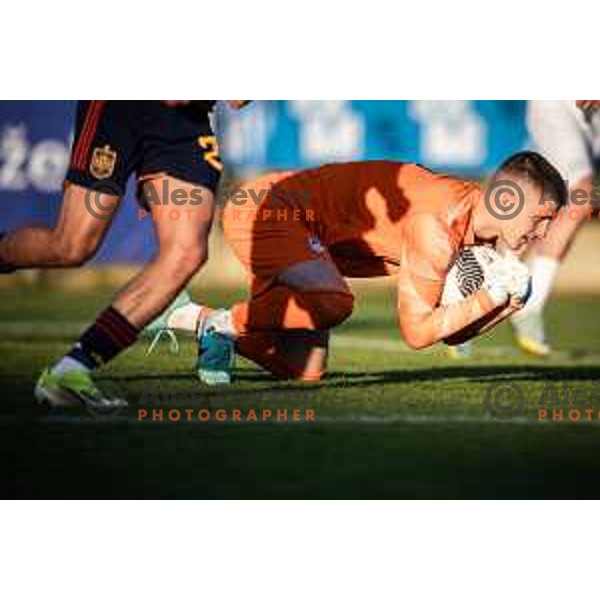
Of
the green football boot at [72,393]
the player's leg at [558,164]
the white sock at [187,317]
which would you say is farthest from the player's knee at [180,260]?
the player's leg at [558,164]

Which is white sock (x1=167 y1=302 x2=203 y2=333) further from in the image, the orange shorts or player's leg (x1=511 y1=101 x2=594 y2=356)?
player's leg (x1=511 y1=101 x2=594 y2=356)

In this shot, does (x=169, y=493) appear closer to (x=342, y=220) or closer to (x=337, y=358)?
(x=342, y=220)

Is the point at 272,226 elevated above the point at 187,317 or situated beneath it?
elevated above

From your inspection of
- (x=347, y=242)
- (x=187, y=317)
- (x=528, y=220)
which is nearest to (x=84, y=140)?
(x=187, y=317)

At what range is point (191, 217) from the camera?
5367 mm

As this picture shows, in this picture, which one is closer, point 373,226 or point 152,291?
point 152,291

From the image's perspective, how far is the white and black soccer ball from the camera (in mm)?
5844

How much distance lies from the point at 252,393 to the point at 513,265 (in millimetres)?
1183

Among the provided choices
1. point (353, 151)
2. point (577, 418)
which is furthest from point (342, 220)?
point (353, 151)

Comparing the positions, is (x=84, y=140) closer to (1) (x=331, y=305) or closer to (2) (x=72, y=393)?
(2) (x=72, y=393)

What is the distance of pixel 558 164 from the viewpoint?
8.27 m

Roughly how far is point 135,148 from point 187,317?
3.10 feet

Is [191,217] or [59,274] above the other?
[191,217]

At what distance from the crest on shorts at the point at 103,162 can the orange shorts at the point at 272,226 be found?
2.38 ft
